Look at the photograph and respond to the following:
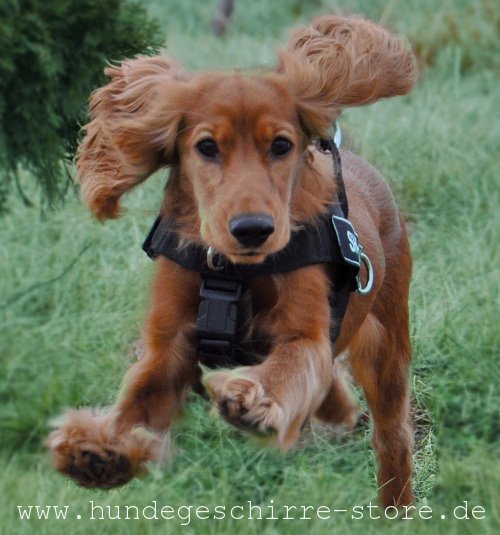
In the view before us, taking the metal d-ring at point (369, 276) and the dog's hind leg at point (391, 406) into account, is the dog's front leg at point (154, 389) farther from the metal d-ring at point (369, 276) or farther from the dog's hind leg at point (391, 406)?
the dog's hind leg at point (391, 406)

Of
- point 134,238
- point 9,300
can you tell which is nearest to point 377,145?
point 134,238

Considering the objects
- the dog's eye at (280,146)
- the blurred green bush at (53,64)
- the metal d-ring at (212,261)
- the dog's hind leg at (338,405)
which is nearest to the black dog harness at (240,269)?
the metal d-ring at (212,261)

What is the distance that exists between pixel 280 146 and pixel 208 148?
207 mm

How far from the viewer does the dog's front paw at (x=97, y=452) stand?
3693mm

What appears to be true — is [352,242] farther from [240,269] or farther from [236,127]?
[236,127]

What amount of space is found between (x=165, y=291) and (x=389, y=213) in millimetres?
1070

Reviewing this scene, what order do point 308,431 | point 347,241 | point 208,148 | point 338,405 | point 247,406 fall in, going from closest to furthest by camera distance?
point 247,406
point 208,148
point 347,241
point 338,405
point 308,431

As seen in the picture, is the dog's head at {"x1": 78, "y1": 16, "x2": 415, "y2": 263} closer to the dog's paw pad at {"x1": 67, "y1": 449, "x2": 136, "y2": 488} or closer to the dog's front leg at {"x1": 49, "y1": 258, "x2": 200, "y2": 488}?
the dog's front leg at {"x1": 49, "y1": 258, "x2": 200, "y2": 488}

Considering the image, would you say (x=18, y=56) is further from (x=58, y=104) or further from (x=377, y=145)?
(x=377, y=145)

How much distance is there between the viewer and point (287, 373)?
3.65m

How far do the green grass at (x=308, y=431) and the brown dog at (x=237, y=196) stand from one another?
316mm

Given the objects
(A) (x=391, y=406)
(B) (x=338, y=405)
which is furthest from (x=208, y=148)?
(A) (x=391, y=406)

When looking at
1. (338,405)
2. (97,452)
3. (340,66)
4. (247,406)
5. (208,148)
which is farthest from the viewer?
(338,405)

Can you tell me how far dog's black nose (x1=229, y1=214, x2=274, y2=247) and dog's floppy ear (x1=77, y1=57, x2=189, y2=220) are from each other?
498 millimetres
